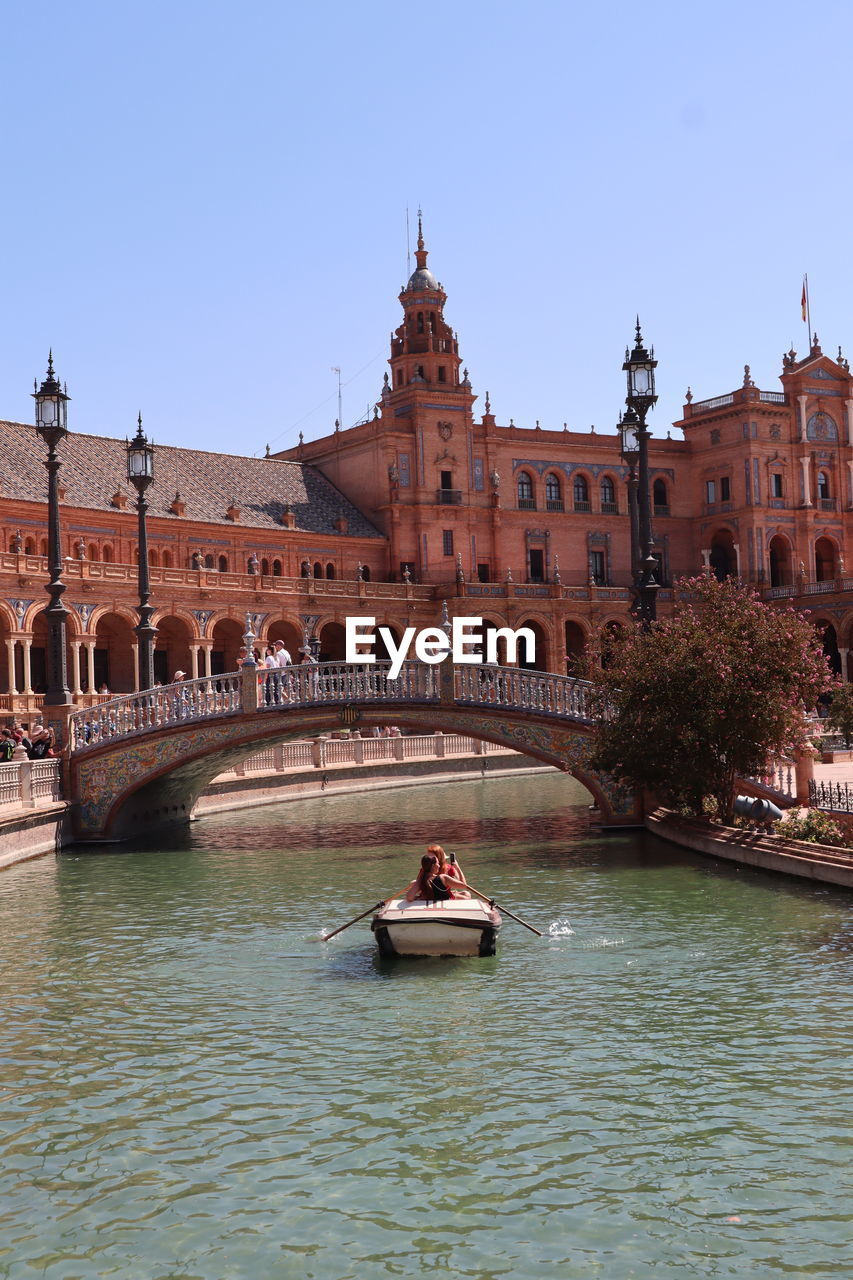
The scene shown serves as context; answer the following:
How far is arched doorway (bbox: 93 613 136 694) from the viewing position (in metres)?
55.1

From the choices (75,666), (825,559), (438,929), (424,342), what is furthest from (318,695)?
(825,559)

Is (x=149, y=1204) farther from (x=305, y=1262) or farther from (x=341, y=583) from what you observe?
(x=341, y=583)

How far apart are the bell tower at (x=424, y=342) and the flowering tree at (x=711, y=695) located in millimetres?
47844

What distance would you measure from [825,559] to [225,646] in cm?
3782

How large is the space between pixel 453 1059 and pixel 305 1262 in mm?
4130

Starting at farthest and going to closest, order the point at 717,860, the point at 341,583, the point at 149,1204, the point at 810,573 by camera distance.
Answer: the point at 810,573
the point at 341,583
the point at 717,860
the point at 149,1204

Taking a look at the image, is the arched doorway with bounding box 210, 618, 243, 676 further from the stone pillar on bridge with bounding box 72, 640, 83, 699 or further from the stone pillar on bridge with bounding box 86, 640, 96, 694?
the stone pillar on bridge with bounding box 72, 640, 83, 699

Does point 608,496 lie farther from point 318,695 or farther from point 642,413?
point 642,413

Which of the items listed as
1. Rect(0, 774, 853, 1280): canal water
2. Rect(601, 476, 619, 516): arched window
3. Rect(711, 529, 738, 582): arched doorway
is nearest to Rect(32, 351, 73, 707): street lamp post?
Rect(0, 774, 853, 1280): canal water

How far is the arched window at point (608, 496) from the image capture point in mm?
76375

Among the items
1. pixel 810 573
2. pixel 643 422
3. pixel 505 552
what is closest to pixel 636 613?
pixel 643 422

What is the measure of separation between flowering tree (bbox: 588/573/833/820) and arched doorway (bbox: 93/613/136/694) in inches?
1342

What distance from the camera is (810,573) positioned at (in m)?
76.9

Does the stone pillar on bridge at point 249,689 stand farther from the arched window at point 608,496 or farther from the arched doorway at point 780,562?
the arched doorway at point 780,562
